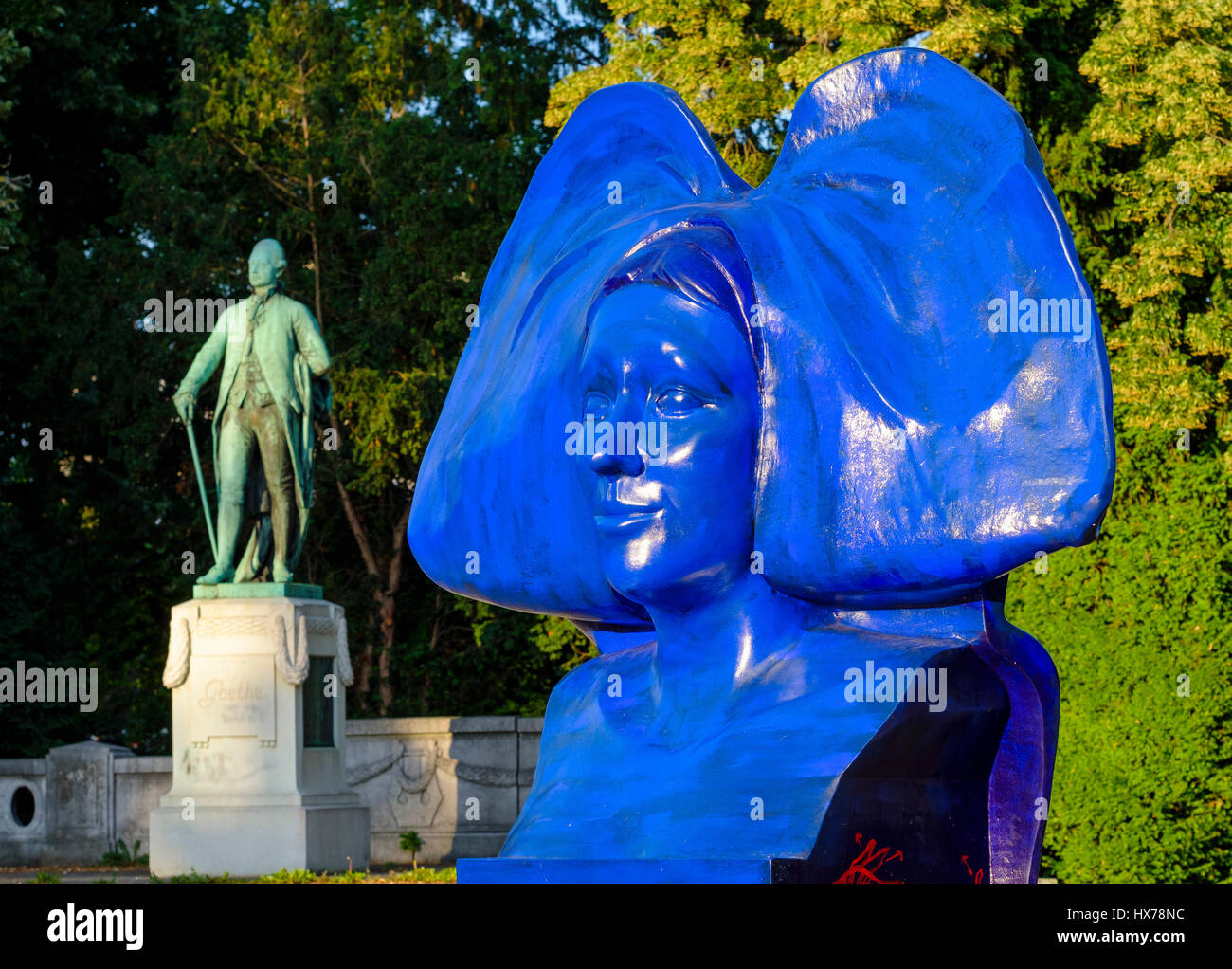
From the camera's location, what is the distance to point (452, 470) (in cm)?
507

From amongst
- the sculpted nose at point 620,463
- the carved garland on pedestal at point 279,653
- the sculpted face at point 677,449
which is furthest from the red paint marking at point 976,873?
the carved garland on pedestal at point 279,653

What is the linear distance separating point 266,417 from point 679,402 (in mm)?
10132

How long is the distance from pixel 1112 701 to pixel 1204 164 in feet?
13.9

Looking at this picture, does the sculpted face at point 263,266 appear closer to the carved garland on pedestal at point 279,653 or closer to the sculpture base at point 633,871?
the carved garland on pedestal at point 279,653

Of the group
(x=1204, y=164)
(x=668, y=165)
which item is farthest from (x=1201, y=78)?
(x=668, y=165)

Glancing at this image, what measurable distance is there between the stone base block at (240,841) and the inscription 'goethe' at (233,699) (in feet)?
2.02

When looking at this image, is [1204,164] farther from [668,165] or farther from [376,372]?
[376,372]

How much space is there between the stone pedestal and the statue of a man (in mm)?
486

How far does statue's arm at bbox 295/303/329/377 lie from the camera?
14.1m

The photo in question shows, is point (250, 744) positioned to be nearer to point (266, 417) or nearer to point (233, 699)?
point (233, 699)

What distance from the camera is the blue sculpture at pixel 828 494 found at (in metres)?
4.05

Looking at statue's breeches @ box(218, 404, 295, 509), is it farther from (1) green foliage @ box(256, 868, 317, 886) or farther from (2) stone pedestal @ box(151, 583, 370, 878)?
(1) green foliage @ box(256, 868, 317, 886)

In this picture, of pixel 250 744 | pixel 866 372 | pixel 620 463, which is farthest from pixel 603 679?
pixel 250 744

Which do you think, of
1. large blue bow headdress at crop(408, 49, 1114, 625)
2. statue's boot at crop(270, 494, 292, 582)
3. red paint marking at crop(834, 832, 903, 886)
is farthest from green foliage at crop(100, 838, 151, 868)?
red paint marking at crop(834, 832, 903, 886)
